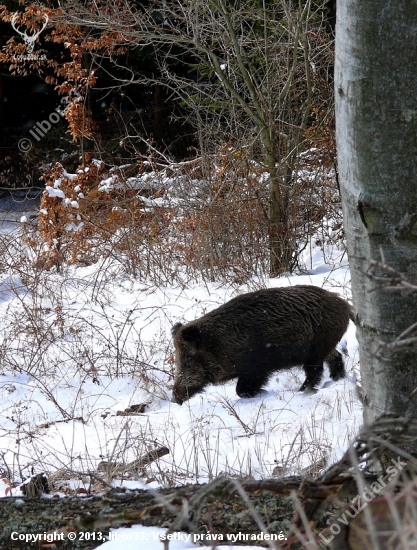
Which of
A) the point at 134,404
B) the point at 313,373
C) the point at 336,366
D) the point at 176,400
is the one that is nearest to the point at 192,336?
the point at 176,400

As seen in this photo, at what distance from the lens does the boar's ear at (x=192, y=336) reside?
5.74 metres

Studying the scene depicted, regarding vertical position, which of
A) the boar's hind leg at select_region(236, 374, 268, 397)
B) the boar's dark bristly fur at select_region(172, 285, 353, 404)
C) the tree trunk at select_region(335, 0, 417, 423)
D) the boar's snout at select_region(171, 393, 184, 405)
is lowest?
the boar's snout at select_region(171, 393, 184, 405)

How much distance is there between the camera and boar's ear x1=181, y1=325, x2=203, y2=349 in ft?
18.8

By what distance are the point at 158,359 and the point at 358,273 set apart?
12.5 feet

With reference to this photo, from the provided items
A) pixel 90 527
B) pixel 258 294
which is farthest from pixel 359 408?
pixel 90 527

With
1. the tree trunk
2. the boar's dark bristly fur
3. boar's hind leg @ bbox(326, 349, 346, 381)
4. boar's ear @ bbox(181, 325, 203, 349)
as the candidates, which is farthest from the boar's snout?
the tree trunk

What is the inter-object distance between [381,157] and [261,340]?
317 centimetres

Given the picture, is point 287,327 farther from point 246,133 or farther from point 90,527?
point 246,133

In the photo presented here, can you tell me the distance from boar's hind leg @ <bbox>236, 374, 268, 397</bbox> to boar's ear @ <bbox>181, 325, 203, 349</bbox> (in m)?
0.48

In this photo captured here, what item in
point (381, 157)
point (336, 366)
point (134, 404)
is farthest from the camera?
point (336, 366)

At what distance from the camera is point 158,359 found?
6.51 meters

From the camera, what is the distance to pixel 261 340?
229 inches

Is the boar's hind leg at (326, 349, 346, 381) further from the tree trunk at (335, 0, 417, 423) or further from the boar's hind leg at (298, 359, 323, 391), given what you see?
the tree trunk at (335, 0, 417, 423)

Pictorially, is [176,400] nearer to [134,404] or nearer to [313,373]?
[134,404]
